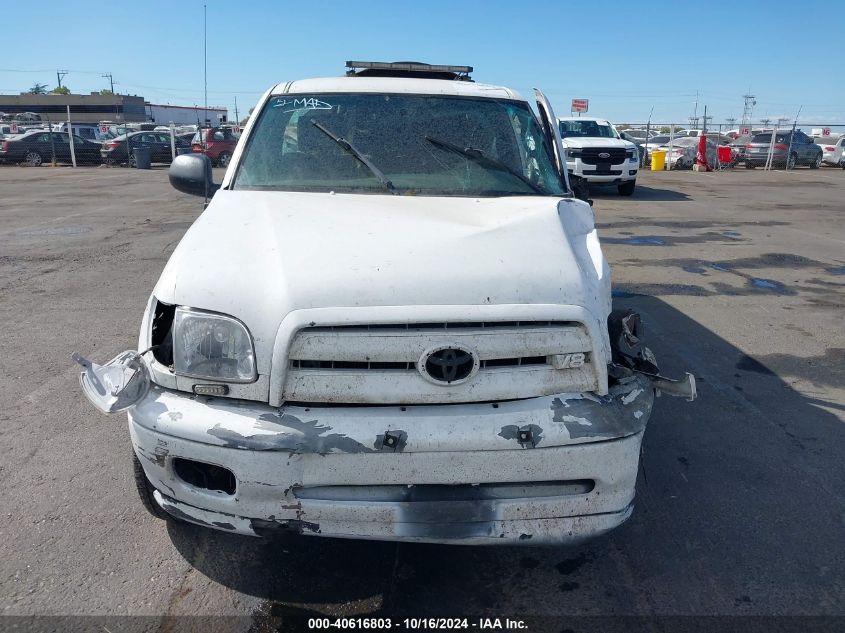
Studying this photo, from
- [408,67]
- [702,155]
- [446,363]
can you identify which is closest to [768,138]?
[702,155]

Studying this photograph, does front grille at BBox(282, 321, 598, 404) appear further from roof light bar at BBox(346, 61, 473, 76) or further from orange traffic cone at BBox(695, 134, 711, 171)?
orange traffic cone at BBox(695, 134, 711, 171)

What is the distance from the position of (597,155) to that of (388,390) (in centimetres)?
1647

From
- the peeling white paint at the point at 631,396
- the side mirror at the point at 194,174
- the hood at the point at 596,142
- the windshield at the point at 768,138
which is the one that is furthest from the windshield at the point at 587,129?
the peeling white paint at the point at 631,396

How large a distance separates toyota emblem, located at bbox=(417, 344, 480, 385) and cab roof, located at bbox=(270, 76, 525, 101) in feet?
7.50

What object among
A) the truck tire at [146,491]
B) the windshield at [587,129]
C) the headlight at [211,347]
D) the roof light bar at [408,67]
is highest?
the roof light bar at [408,67]

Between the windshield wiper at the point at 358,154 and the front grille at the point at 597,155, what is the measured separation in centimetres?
1486

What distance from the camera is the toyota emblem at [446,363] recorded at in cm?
250

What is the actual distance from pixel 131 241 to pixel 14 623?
9079mm

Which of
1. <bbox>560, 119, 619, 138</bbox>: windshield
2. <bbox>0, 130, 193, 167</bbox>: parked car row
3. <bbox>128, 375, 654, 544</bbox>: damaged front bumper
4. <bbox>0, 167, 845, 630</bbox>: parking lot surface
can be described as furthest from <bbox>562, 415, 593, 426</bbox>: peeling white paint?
<bbox>0, 130, 193, 167</bbox>: parked car row

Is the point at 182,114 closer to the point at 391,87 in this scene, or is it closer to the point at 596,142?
the point at 596,142

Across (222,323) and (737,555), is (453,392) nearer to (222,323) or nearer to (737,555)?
(222,323)

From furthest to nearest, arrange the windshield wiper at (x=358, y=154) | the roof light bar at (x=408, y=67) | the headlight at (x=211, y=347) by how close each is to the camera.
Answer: the roof light bar at (x=408, y=67), the windshield wiper at (x=358, y=154), the headlight at (x=211, y=347)

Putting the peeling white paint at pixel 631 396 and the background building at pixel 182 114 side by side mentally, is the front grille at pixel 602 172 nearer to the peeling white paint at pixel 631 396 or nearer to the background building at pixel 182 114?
the peeling white paint at pixel 631 396

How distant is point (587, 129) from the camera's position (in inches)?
779
